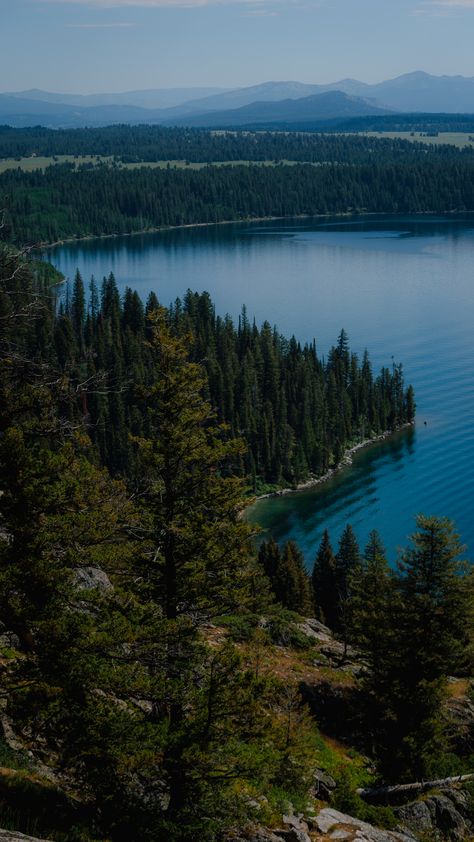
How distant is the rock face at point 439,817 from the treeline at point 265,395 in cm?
6793

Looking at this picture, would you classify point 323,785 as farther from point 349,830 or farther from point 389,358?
point 389,358

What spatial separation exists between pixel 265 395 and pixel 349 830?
95.9 metres

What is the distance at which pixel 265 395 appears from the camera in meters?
115

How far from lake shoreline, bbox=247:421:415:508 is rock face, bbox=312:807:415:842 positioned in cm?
6920

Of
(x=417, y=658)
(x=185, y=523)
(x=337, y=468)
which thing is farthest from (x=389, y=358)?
(x=185, y=523)

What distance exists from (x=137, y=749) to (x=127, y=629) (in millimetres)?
2275

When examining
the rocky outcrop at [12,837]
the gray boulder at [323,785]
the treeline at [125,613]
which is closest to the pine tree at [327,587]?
the gray boulder at [323,785]

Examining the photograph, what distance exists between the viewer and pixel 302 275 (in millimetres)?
193750

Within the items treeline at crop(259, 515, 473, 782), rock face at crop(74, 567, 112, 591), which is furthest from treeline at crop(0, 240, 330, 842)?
treeline at crop(259, 515, 473, 782)

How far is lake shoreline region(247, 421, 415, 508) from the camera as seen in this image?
311 feet

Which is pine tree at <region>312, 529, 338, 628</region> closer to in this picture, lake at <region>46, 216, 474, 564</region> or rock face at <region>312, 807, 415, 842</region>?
lake at <region>46, 216, 474, 564</region>

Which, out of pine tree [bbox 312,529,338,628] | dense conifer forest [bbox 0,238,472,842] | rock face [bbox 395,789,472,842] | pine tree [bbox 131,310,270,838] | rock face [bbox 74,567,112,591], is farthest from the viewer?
pine tree [bbox 312,529,338,628]

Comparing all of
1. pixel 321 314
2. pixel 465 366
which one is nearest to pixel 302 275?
pixel 321 314

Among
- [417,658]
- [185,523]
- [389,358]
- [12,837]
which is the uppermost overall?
[185,523]
